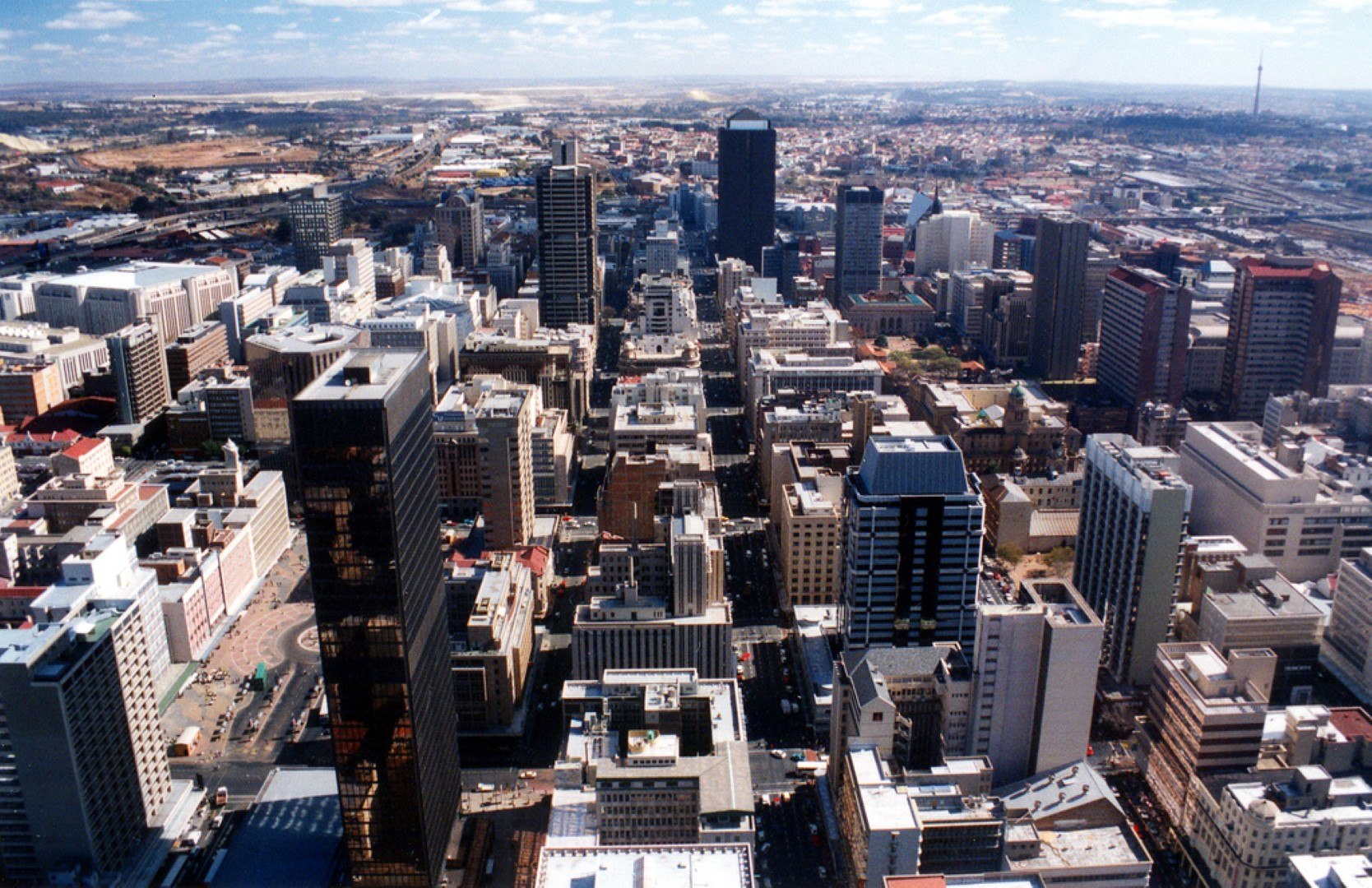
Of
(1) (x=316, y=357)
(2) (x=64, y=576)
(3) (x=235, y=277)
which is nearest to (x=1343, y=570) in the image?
(2) (x=64, y=576)

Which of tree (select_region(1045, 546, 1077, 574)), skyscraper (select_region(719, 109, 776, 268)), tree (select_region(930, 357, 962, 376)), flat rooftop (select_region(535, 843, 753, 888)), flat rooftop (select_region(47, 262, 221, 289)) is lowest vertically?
tree (select_region(1045, 546, 1077, 574))

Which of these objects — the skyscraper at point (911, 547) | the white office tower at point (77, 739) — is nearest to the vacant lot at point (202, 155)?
the white office tower at point (77, 739)

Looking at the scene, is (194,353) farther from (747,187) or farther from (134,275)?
(747,187)

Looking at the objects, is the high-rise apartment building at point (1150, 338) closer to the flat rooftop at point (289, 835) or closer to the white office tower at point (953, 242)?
the white office tower at point (953, 242)

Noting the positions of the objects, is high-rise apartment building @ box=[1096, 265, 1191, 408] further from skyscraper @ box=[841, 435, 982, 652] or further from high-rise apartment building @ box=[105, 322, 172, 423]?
high-rise apartment building @ box=[105, 322, 172, 423]

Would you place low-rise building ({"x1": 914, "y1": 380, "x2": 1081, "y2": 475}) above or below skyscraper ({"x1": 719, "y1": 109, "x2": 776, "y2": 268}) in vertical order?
below

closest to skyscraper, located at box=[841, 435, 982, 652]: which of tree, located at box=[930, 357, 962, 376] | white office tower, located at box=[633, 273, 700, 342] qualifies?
tree, located at box=[930, 357, 962, 376]
